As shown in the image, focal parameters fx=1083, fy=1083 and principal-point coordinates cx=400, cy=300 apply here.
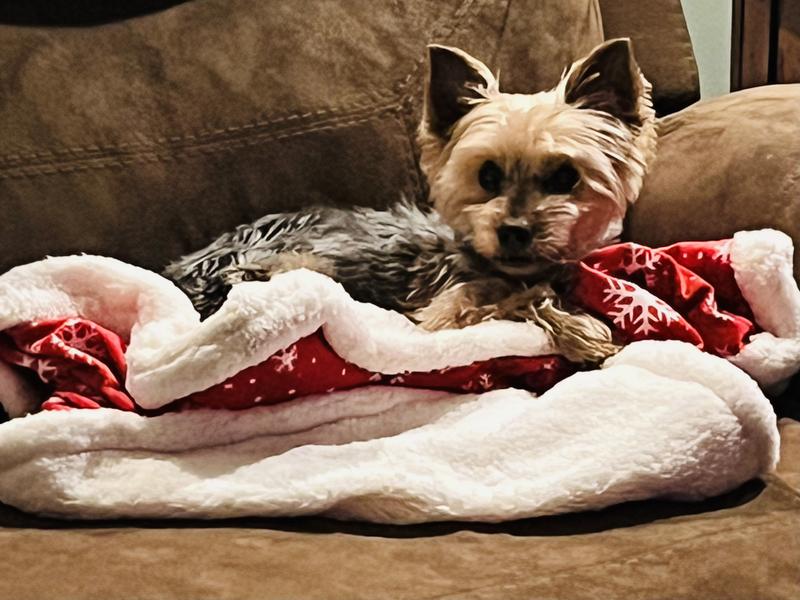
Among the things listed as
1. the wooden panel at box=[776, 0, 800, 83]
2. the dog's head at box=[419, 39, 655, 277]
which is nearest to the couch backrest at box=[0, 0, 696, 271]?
the dog's head at box=[419, 39, 655, 277]

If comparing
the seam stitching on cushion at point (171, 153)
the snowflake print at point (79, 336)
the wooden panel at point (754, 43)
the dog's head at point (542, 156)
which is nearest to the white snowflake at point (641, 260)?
the dog's head at point (542, 156)

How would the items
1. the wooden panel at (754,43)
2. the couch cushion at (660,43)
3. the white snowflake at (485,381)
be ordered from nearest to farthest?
1. the white snowflake at (485,381)
2. the couch cushion at (660,43)
3. the wooden panel at (754,43)

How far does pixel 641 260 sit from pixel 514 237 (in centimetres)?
18

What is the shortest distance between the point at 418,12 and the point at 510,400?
743mm

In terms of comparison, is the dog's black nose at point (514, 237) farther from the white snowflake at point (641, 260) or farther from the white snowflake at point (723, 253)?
the white snowflake at point (723, 253)

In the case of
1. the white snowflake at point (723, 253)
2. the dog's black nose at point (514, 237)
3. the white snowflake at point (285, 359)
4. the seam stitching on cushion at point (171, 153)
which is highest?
the seam stitching on cushion at point (171, 153)

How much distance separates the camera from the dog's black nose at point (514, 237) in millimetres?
1527

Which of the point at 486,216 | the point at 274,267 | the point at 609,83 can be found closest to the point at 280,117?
the point at 274,267

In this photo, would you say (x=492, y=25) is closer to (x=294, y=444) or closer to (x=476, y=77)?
(x=476, y=77)

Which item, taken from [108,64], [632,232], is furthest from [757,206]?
[108,64]

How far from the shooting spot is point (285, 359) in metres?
1.26

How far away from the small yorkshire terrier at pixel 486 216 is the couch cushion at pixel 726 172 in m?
0.05

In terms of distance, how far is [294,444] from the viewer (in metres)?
1.26

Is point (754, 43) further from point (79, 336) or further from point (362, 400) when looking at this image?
point (79, 336)
